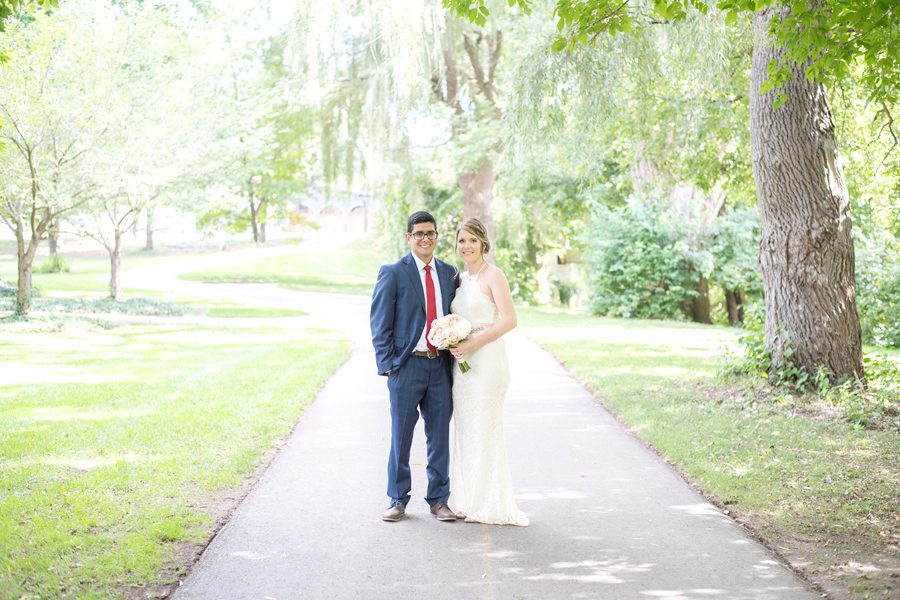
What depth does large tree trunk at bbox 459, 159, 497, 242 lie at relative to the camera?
90.9 feet

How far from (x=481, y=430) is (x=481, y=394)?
0.81 ft

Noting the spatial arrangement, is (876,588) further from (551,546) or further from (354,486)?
(354,486)

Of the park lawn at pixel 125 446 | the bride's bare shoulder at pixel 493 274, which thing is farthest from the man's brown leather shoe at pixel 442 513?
the bride's bare shoulder at pixel 493 274

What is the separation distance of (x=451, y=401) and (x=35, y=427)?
17.0 ft

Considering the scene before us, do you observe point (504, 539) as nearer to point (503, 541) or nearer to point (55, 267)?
point (503, 541)

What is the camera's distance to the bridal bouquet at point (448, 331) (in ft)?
18.7

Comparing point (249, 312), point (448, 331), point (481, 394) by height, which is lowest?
point (249, 312)

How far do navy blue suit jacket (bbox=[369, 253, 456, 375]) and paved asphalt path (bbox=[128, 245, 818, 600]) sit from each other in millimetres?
1160

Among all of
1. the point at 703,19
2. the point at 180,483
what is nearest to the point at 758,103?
the point at 703,19

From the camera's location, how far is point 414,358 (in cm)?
597

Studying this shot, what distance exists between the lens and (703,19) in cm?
1083

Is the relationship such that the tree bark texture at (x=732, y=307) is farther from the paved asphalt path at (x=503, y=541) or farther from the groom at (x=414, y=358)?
the groom at (x=414, y=358)

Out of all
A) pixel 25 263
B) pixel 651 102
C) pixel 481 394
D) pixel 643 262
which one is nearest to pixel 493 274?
pixel 481 394

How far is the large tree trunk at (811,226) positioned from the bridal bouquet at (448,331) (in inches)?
229
